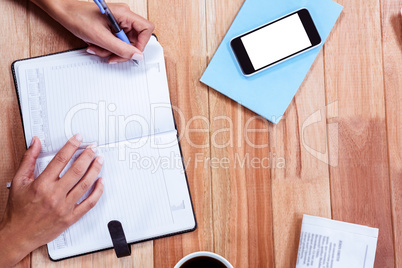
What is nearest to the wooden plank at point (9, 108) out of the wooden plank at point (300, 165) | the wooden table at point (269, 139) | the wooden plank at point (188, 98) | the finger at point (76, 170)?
the wooden table at point (269, 139)

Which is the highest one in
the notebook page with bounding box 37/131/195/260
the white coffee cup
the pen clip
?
the pen clip

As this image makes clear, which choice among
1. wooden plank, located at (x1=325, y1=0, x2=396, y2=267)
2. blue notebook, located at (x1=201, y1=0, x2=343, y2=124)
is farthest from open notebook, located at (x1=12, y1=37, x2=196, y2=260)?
wooden plank, located at (x1=325, y1=0, x2=396, y2=267)

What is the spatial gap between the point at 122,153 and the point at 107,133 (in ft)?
0.14

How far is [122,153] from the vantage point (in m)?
0.61

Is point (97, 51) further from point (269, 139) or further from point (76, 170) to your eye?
point (269, 139)

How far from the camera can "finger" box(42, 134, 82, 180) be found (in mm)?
585

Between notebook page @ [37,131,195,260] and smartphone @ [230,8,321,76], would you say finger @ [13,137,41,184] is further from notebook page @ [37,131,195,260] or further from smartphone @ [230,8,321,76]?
smartphone @ [230,8,321,76]

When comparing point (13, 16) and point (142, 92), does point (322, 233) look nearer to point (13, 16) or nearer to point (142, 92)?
point (142, 92)

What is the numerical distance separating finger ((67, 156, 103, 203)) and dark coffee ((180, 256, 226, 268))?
0.68 ft

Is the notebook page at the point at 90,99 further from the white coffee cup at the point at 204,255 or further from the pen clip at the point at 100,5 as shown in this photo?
the white coffee cup at the point at 204,255

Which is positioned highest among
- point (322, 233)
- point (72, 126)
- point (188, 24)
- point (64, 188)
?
point (188, 24)

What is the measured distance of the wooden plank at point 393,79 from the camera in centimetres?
65

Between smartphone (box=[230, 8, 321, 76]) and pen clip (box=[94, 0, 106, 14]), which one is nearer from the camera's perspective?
pen clip (box=[94, 0, 106, 14])

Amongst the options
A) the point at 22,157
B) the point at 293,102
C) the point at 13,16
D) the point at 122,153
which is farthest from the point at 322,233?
the point at 13,16
